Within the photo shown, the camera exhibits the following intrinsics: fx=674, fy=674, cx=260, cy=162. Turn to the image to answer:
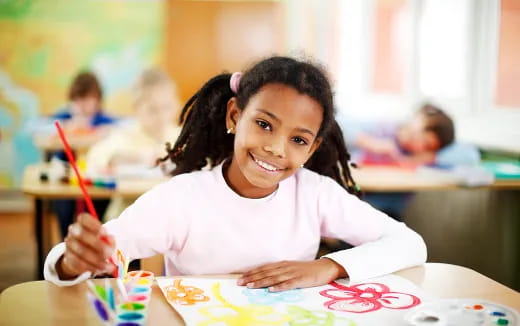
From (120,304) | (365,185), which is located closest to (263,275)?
(120,304)

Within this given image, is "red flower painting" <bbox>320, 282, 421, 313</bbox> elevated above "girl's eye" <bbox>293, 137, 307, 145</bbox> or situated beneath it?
situated beneath

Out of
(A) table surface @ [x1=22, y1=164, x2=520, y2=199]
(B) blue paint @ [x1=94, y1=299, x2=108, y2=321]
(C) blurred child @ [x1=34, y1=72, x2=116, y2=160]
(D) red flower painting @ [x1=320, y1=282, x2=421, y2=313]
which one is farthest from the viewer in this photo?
(C) blurred child @ [x1=34, y1=72, x2=116, y2=160]

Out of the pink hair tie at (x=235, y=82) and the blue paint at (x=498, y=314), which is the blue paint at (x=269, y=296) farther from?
the pink hair tie at (x=235, y=82)

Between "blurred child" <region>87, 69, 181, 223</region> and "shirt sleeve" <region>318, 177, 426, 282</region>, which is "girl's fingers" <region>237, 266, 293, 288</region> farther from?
"blurred child" <region>87, 69, 181, 223</region>

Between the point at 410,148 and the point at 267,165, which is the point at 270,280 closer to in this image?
the point at 267,165

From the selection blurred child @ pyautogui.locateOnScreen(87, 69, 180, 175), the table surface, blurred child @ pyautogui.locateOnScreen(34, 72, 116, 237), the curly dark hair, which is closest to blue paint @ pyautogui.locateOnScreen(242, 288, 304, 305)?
the curly dark hair

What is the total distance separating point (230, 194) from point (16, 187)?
183 inches

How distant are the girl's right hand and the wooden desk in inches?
3.0

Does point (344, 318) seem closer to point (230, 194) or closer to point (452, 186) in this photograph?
point (230, 194)

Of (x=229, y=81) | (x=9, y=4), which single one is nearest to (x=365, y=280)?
(x=229, y=81)

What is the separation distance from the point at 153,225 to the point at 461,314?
593 millimetres

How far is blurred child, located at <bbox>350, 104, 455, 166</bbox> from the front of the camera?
3332 mm

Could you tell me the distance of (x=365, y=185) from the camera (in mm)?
2775

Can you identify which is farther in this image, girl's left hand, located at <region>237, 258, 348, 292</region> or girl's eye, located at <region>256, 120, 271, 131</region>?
girl's eye, located at <region>256, 120, 271, 131</region>
